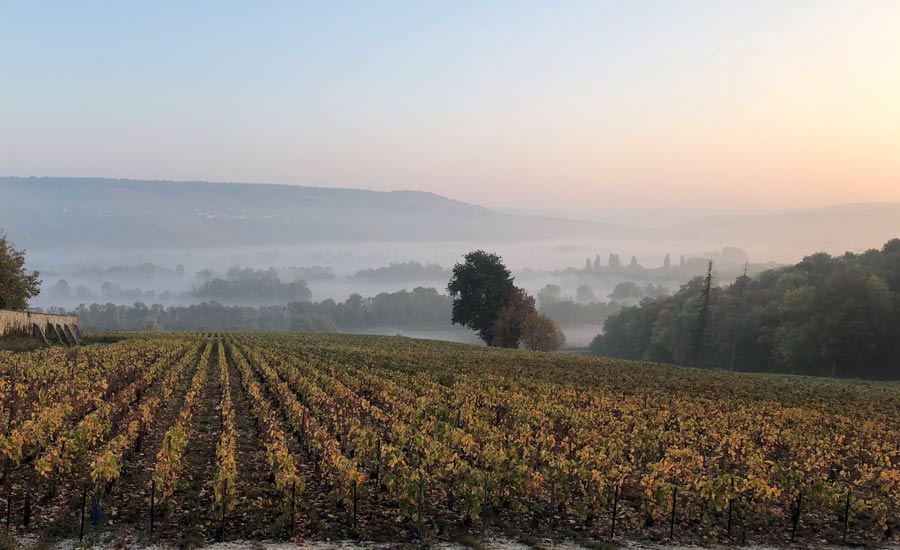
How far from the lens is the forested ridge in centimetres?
6788

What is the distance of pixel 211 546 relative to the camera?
12.3 metres

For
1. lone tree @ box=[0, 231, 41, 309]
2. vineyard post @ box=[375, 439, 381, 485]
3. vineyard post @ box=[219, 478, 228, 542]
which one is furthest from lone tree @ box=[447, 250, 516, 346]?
vineyard post @ box=[219, 478, 228, 542]

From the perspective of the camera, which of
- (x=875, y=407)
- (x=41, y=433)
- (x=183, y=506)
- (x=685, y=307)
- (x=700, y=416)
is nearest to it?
(x=183, y=506)

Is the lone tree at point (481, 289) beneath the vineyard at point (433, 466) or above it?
above

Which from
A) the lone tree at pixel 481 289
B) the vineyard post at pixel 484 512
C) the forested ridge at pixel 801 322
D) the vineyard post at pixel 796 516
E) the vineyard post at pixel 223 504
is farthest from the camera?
the lone tree at pixel 481 289

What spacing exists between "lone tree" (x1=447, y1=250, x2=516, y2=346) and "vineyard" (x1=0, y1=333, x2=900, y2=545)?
6368 cm

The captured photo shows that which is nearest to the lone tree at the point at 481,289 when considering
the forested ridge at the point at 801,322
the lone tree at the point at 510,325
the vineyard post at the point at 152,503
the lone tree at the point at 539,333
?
the lone tree at the point at 510,325

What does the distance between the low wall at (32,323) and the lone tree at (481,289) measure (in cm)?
4878

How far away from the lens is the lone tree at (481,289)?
3718 inches

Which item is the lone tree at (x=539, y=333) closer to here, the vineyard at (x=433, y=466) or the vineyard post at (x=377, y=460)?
the vineyard at (x=433, y=466)

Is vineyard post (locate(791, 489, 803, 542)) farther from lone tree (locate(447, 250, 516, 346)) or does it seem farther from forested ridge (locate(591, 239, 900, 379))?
lone tree (locate(447, 250, 516, 346))

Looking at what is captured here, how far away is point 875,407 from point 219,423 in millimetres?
31554

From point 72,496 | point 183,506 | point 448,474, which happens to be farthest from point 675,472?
point 72,496

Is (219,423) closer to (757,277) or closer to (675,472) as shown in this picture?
(675,472)
